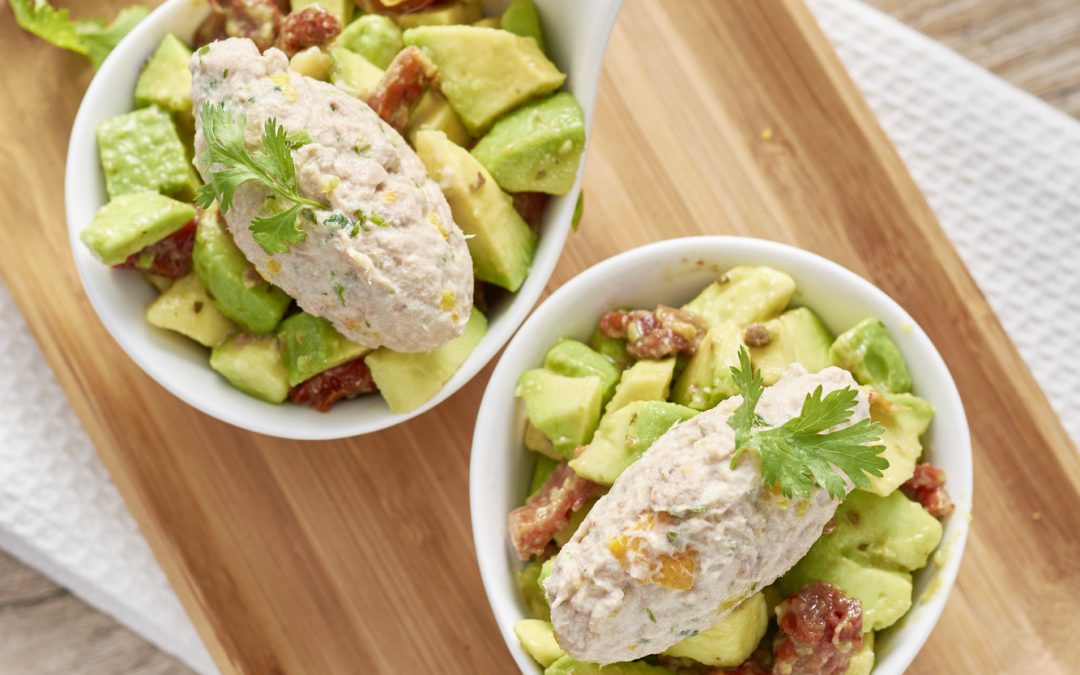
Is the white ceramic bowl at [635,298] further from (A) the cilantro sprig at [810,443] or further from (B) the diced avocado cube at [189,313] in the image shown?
(B) the diced avocado cube at [189,313]

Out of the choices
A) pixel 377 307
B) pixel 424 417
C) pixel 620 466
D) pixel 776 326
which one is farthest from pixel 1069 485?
pixel 377 307

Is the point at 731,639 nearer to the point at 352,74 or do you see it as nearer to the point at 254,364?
the point at 254,364

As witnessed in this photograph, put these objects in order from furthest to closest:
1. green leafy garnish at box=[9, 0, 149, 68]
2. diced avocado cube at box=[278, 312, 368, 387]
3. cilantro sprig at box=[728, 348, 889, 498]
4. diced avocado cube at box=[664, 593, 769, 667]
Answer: green leafy garnish at box=[9, 0, 149, 68], diced avocado cube at box=[278, 312, 368, 387], diced avocado cube at box=[664, 593, 769, 667], cilantro sprig at box=[728, 348, 889, 498]

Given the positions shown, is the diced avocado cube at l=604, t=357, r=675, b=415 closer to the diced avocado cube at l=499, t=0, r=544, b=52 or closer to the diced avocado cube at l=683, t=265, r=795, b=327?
the diced avocado cube at l=683, t=265, r=795, b=327

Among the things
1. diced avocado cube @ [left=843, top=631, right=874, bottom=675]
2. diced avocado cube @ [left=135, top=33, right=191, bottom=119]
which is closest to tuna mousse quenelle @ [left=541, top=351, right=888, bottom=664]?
diced avocado cube @ [left=843, top=631, right=874, bottom=675]

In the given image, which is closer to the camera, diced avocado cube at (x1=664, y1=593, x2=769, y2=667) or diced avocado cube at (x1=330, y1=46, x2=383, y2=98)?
diced avocado cube at (x1=664, y1=593, x2=769, y2=667)

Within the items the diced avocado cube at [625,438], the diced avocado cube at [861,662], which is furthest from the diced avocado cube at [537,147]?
the diced avocado cube at [861,662]
